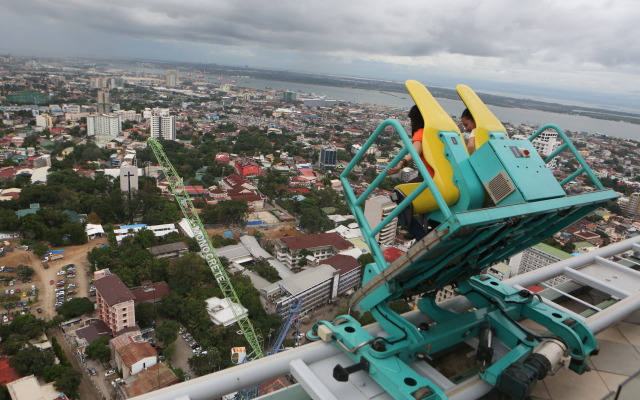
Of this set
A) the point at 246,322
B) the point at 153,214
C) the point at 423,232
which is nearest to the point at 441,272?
the point at 423,232

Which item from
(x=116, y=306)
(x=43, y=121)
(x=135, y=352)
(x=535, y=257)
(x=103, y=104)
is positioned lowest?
(x=135, y=352)

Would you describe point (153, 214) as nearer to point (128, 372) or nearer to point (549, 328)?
point (128, 372)

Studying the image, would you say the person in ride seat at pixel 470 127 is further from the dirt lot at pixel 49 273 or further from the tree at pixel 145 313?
the dirt lot at pixel 49 273

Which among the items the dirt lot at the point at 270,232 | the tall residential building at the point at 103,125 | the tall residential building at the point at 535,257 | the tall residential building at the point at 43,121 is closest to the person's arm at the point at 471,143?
the tall residential building at the point at 535,257

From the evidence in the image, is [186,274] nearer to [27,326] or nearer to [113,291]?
[113,291]

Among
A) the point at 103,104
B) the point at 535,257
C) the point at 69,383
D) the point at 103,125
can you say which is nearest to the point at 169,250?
the point at 69,383
